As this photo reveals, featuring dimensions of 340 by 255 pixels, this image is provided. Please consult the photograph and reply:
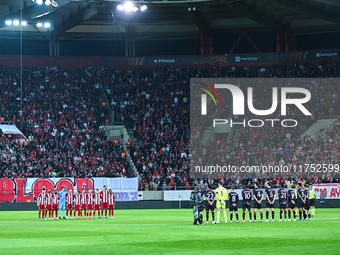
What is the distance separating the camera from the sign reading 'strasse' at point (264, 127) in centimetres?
5316

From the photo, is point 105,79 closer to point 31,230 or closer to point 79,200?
point 79,200

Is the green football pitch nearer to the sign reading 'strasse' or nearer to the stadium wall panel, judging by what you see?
the stadium wall panel

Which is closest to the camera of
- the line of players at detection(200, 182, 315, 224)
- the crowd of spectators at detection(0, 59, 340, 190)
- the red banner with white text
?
the line of players at detection(200, 182, 315, 224)

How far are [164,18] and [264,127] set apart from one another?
734 inches

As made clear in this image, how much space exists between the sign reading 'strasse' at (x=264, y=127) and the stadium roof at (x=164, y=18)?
7030mm

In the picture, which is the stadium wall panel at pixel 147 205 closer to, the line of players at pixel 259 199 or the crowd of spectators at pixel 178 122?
the crowd of spectators at pixel 178 122

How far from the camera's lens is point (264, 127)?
57.2 m

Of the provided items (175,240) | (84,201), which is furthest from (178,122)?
(175,240)

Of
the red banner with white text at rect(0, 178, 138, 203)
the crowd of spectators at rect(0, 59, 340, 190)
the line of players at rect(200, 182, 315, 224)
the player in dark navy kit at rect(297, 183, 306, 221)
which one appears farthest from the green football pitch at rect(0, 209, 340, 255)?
the crowd of spectators at rect(0, 59, 340, 190)

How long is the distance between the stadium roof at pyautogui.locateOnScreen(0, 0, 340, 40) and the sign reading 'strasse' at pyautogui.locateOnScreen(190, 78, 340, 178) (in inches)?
277

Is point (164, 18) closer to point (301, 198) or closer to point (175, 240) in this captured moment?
point (301, 198)

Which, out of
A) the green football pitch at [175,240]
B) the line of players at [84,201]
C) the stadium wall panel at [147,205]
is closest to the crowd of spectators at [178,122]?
the stadium wall panel at [147,205]

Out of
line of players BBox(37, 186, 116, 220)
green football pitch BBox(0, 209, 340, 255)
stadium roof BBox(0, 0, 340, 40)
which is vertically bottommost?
green football pitch BBox(0, 209, 340, 255)

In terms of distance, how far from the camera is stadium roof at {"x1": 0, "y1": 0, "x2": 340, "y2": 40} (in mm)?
58312
